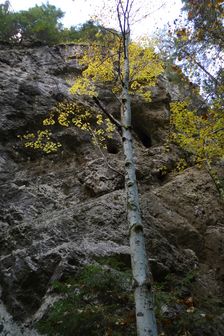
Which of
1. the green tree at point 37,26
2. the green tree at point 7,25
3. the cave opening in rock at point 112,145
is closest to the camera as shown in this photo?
the cave opening in rock at point 112,145

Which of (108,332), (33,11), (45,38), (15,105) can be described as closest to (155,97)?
(15,105)

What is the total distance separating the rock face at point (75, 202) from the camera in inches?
362

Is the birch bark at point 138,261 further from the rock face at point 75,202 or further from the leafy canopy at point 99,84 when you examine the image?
the leafy canopy at point 99,84

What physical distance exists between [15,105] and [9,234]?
21.9 feet

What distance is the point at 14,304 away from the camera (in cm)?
877

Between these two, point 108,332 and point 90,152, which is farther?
point 90,152

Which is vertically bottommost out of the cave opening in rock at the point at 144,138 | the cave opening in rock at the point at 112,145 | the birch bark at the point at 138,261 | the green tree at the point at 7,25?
the birch bark at the point at 138,261

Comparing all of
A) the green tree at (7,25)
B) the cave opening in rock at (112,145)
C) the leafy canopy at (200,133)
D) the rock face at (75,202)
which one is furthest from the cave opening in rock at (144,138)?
the green tree at (7,25)

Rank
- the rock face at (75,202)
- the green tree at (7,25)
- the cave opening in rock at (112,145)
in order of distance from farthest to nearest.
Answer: the green tree at (7,25), the cave opening in rock at (112,145), the rock face at (75,202)

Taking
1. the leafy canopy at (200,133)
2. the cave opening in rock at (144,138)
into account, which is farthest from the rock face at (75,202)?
the leafy canopy at (200,133)

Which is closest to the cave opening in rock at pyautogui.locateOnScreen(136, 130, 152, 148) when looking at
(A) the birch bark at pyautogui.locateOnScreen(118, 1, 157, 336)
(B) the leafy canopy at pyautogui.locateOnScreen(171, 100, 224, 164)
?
(B) the leafy canopy at pyautogui.locateOnScreen(171, 100, 224, 164)

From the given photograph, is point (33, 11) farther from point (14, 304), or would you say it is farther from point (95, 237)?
point (14, 304)

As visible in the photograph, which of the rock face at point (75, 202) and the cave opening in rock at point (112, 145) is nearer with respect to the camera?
the rock face at point (75, 202)

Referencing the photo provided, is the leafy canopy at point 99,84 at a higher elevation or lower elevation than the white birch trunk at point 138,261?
higher
